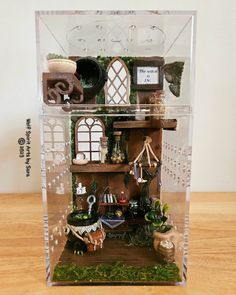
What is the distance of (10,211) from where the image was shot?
1.07m

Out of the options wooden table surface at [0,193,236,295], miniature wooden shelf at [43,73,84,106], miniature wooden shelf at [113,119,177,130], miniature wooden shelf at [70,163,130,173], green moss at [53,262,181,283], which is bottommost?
wooden table surface at [0,193,236,295]

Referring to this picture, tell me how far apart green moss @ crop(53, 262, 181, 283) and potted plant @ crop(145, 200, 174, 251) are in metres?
0.07

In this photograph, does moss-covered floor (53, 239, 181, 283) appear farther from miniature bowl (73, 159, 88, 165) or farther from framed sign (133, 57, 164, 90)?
framed sign (133, 57, 164, 90)

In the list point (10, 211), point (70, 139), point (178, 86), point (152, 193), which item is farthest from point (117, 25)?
point (10, 211)

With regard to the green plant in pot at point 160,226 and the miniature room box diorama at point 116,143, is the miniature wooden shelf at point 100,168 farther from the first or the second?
the green plant in pot at point 160,226

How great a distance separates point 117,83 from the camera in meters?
0.91

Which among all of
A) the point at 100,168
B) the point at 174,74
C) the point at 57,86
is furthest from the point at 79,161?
the point at 174,74

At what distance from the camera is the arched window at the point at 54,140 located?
2.10 ft

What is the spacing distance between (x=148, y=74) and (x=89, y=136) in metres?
0.31

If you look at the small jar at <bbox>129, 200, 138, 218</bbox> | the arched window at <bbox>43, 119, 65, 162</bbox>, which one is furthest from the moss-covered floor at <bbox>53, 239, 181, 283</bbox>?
the arched window at <bbox>43, 119, 65, 162</bbox>

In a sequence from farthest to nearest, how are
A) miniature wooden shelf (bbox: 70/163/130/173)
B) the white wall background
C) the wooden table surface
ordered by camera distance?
the white wall background, miniature wooden shelf (bbox: 70/163/130/173), the wooden table surface

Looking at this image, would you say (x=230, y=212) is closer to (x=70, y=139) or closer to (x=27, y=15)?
(x=70, y=139)

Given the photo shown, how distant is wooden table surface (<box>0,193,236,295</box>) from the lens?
0.58 metres

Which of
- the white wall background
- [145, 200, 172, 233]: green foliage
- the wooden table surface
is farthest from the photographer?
the white wall background
